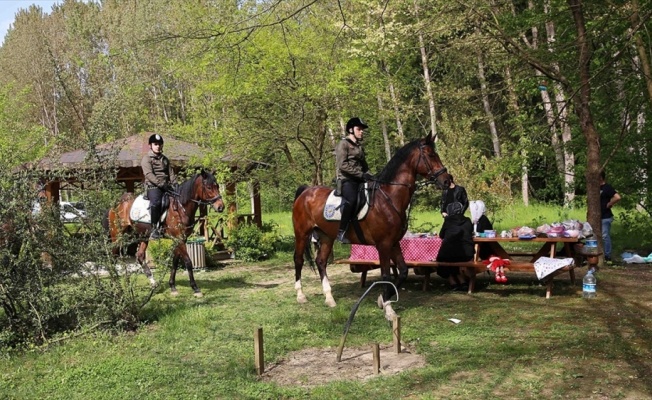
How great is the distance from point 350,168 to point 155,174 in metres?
4.20

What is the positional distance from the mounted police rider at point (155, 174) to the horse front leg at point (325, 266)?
3217 millimetres

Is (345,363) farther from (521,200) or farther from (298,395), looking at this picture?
(521,200)

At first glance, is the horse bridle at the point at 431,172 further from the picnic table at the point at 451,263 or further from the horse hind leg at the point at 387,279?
the picnic table at the point at 451,263

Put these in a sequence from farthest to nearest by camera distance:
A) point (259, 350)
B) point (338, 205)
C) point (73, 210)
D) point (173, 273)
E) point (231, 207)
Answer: point (231, 207)
point (173, 273)
point (338, 205)
point (73, 210)
point (259, 350)

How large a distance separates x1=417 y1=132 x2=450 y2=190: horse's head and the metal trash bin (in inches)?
297

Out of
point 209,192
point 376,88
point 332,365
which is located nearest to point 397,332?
point 332,365

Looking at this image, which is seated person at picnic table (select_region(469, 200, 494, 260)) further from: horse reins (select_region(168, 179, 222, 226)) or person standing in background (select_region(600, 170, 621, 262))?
horse reins (select_region(168, 179, 222, 226))

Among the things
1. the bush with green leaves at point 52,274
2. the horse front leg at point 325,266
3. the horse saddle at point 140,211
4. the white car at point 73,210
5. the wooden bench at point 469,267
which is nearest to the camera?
the bush with green leaves at point 52,274

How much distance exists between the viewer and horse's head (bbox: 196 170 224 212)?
1099 cm

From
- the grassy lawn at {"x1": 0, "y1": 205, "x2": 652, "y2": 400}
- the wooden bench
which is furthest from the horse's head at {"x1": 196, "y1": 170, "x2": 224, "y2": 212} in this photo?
the wooden bench

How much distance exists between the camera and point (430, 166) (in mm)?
8648

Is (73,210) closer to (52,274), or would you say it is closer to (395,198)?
(52,274)

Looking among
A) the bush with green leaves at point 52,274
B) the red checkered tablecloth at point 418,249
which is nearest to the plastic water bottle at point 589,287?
the red checkered tablecloth at point 418,249

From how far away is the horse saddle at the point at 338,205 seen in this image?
8828 mm
